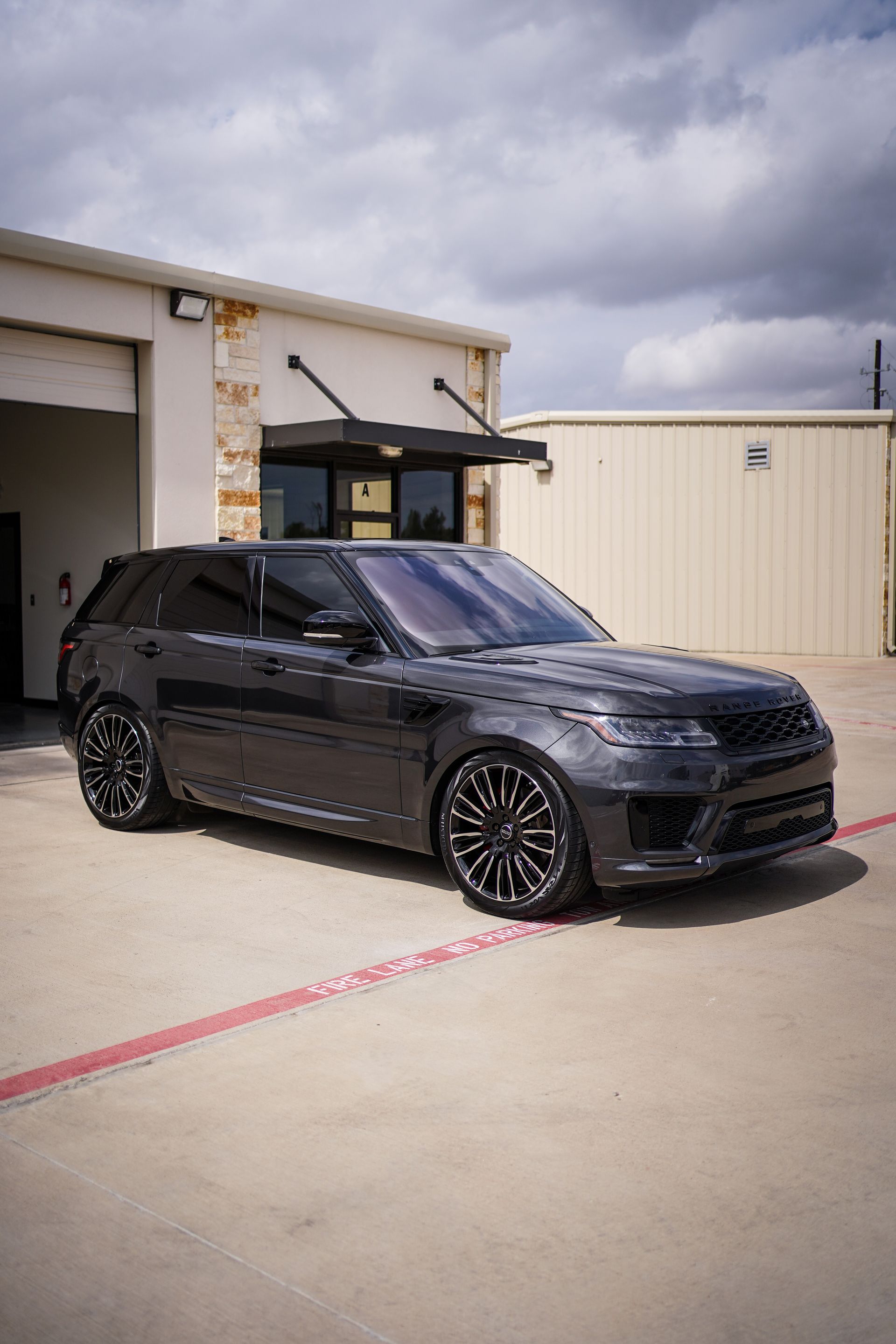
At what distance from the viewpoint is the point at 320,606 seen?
6.81 metres

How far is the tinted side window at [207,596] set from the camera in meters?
7.29

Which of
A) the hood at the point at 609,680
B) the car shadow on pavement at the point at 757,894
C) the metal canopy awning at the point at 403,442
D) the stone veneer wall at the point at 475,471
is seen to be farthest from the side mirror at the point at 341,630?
the stone veneer wall at the point at 475,471

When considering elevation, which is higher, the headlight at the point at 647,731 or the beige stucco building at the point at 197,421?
the beige stucco building at the point at 197,421

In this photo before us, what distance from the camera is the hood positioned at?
5.62 m

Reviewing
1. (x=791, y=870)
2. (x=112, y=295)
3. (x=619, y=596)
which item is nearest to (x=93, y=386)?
(x=112, y=295)

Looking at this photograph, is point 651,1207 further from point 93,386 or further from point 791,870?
point 93,386

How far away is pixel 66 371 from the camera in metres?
12.5

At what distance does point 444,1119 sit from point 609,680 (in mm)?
2567

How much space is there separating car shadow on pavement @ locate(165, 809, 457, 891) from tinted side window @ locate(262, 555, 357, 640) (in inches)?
46.0

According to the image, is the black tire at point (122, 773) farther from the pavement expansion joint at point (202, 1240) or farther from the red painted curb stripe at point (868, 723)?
the red painted curb stripe at point (868, 723)

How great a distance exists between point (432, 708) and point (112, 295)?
26.5 ft

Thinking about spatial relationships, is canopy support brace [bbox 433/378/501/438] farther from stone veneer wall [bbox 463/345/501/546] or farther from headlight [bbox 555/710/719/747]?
headlight [bbox 555/710/719/747]

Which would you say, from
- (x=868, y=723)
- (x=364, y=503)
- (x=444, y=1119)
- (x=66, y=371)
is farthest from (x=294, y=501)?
(x=444, y=1119)

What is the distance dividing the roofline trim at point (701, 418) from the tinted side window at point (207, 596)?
60.3ft
